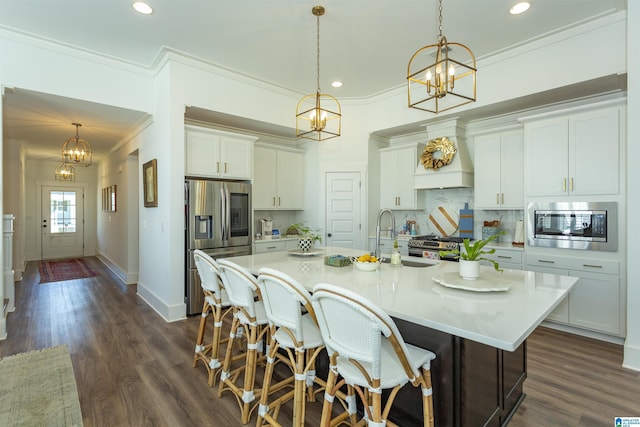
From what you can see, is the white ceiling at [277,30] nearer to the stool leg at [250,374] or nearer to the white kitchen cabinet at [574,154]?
the white kitchen cabinet at [574,154]

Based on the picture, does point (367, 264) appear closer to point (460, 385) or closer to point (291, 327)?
point (291, 327)

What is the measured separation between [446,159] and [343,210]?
175cm

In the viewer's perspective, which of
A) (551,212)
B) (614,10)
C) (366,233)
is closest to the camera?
(614,10)

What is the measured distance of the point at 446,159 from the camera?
14.6ft

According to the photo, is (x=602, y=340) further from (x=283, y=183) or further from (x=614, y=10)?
(x=283, y=183)

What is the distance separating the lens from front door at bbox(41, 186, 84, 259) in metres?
8.45

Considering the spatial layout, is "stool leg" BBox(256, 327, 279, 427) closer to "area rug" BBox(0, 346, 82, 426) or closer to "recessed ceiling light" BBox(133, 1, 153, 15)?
"area rug" BBox(0, 346, 82, 426)

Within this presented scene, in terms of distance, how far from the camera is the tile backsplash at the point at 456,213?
170 inches

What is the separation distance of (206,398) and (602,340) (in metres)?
3.73

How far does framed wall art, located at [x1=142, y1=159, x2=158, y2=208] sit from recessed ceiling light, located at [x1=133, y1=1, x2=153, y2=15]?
175 cm

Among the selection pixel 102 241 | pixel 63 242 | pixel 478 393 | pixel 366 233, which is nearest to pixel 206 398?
pixel 478 393

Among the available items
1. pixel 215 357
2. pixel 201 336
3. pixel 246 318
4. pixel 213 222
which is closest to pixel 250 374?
pixel 246 318

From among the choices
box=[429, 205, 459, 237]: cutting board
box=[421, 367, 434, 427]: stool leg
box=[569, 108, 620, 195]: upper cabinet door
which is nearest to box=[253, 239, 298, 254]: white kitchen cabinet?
box=[429, 205, 459, 237]: cutting board

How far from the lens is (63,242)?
8688mm
